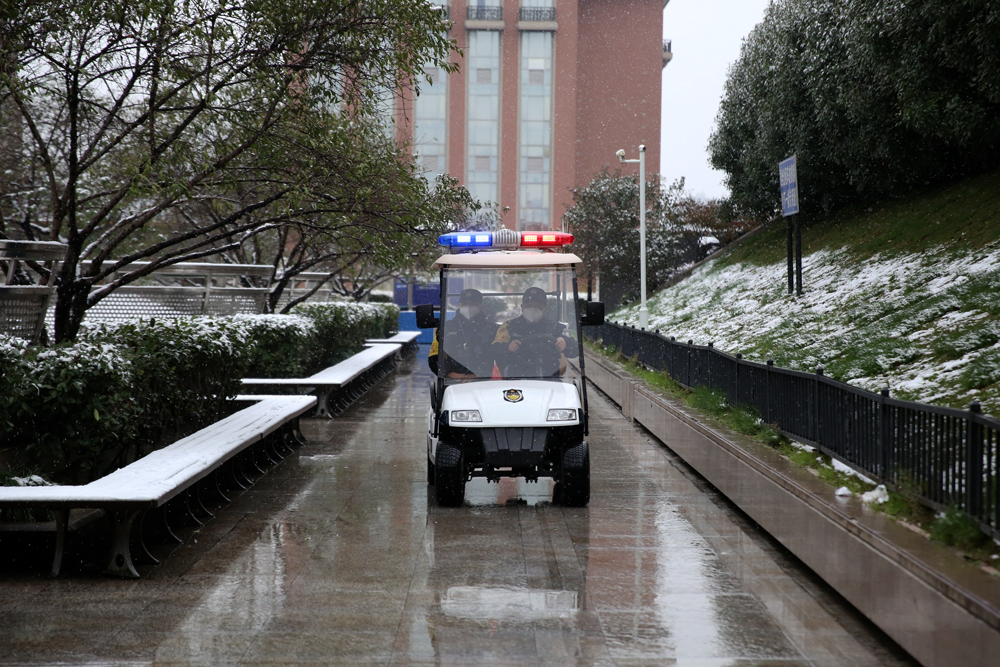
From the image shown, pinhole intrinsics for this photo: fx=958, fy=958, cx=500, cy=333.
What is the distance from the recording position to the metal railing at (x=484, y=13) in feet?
246

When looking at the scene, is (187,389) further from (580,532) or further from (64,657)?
(64,657)

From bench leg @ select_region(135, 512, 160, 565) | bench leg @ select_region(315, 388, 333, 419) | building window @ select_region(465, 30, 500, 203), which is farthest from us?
building window @ select_region(465, 30, 500, 203)

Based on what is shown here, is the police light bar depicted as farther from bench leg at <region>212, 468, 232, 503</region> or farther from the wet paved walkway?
bench leg at <region>212, 468, 232, 503</region>

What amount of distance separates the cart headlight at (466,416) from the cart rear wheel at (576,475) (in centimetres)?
87

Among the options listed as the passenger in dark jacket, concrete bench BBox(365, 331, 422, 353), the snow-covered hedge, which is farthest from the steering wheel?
concrete bench BBox(365, 331, 422, 353)

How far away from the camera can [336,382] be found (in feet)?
50.1

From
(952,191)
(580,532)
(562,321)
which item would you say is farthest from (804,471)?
(952,191)

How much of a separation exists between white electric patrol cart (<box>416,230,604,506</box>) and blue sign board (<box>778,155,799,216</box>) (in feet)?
42.1

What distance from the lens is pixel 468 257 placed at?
9.25m

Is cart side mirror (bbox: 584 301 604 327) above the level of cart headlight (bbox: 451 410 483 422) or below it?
above

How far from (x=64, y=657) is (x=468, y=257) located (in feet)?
17.4

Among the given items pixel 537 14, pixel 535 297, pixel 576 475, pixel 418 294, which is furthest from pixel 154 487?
pixel 537 14

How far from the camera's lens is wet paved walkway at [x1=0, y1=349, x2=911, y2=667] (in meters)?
5.11

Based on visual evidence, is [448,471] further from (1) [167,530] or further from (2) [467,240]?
(1) [167,530]
